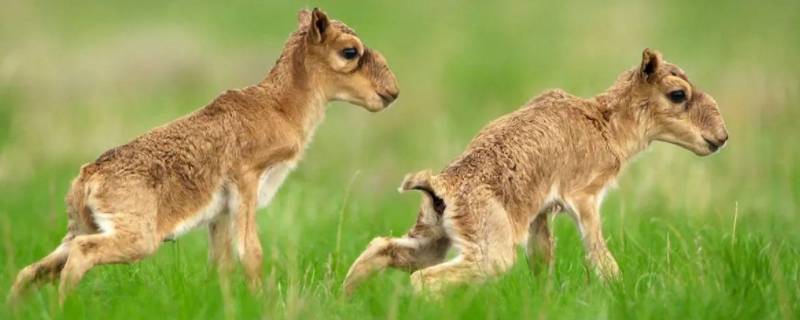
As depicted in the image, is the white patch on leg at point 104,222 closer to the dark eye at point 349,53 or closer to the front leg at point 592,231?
the dark eye at point 349,53

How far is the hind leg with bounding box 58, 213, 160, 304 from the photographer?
9461mm

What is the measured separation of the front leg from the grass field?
0.15 meters

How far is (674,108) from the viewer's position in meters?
11.5

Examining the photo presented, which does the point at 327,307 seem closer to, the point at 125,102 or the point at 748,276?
the point at 748,276

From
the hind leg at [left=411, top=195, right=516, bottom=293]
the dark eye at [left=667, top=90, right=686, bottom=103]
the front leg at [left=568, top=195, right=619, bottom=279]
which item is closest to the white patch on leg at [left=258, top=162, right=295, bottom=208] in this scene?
the hind leg at [left=411, top=195, right=516, bottom=293]

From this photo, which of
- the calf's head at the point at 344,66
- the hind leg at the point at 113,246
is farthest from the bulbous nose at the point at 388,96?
the hind leg at the point at 113,246

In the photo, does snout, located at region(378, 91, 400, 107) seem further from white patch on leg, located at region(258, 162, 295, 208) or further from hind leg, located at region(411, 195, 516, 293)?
hind leg, located at region(411, 195, 516, 293)

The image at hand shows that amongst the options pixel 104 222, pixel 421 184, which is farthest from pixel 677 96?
pixel 104 222

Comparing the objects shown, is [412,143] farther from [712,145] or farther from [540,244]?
[540,244]

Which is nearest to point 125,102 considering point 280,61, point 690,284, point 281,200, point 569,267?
point 281,200

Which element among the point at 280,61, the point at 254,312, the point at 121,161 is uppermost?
the point at 280,61

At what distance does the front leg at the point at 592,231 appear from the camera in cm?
1040

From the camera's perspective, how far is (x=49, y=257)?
9.97 meters

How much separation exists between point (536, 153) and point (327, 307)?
215 cm
